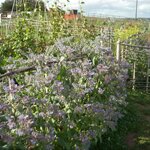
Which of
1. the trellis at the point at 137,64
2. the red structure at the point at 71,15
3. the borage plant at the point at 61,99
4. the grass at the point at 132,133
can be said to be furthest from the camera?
the red structure at the point at 71,15

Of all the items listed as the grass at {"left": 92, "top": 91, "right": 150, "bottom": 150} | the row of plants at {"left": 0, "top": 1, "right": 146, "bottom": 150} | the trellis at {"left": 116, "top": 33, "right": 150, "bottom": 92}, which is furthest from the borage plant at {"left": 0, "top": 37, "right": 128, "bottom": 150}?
the trellis at {"left": 116, "top": 33, "right": 150, "bottom": 92}

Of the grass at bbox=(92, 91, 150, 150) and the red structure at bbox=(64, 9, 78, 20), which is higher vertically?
the red structure at bbox=(64, 9, 78, 20)

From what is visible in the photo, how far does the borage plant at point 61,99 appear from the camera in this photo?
3.11 metres

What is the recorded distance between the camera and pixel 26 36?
9.77m

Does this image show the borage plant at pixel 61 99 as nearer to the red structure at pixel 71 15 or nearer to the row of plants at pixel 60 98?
the row of plants at pixel 60 98

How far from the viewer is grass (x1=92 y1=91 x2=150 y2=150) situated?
5.80 metres

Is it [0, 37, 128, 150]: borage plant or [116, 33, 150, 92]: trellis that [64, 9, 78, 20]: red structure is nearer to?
[116, 33, 150, 92]: trellis

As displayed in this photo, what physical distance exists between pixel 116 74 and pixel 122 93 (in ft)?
1.38

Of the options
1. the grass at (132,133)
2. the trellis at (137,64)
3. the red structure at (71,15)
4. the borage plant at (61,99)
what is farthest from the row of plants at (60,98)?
A: the red structure at (71,15)

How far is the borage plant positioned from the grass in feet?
2.18

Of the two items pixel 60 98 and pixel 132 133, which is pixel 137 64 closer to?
pixel 132 133

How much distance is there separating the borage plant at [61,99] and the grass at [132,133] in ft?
2.18

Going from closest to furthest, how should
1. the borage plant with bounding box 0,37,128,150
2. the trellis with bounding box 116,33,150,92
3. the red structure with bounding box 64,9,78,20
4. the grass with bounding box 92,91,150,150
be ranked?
the borage plant with bounding box 0,37,128,150, the grass with bounding box 92,91,150,150, the trellis with bounding box 116,33,150,92, the red structure with bounding box 64,9,78,20

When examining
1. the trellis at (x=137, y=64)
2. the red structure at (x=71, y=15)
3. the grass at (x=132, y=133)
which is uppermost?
the red structure at (x=71, y=15)
